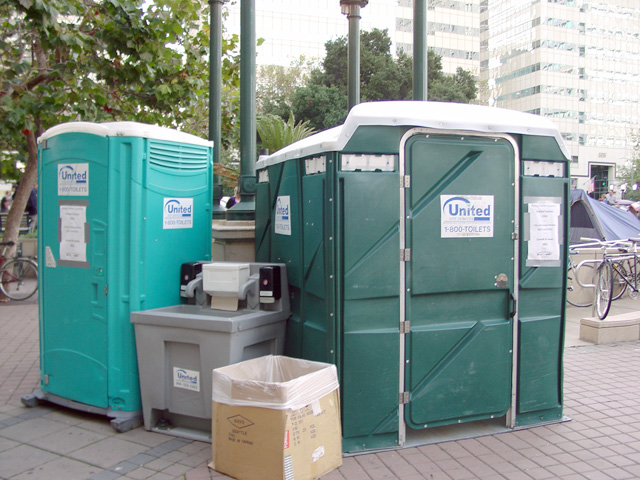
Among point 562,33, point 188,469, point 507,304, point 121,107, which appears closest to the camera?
point 188,469

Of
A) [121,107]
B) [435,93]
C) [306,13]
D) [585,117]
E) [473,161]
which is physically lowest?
[473,161]

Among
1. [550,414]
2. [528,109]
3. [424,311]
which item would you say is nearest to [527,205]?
[424,311]

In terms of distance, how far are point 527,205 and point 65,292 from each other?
3.77 m

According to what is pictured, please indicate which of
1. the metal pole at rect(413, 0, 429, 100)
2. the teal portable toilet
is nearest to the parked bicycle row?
the metal pole at rect(413, 0, 429, 100)

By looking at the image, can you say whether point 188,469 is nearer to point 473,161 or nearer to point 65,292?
point 65,292

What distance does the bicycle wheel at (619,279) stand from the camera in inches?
408

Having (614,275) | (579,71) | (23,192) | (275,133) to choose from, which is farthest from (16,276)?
(579,71)

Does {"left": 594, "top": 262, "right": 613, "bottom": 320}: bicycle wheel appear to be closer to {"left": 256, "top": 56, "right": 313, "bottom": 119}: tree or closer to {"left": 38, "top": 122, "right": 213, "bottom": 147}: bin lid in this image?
{"left": 38, "top": 122, "right": 213, "bottom": 147}: bin lid

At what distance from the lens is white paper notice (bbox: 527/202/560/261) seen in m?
4.56

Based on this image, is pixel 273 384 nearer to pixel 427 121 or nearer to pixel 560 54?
pixel 427 121

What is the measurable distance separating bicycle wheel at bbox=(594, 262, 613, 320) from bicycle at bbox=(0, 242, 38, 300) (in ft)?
31.0

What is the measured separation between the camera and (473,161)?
435cm

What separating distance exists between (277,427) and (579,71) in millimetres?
87072

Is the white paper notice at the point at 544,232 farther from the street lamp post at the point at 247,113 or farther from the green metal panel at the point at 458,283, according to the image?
the street lamp post at the point at 247,113
